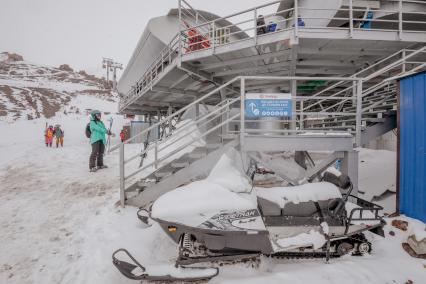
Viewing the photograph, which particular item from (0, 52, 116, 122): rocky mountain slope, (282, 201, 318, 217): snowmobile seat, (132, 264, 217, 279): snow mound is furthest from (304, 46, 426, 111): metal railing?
(0, 52, 116, 122): rocky mountain slope

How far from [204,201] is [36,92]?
4088 cm

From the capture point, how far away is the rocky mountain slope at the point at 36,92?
84.8ft

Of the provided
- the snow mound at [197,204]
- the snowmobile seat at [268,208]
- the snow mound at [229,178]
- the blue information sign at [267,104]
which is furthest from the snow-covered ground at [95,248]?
the blue information sign at [267,104]

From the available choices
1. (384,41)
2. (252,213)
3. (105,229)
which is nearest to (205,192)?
(252,213)

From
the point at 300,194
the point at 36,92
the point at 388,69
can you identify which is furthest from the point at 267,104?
the point at 36,92

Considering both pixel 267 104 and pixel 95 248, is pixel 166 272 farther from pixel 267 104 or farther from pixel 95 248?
pixel 267 104

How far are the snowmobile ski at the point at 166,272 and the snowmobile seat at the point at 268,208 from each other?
1004 mm

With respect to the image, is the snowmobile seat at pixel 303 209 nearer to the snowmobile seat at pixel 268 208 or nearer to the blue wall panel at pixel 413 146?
the snowmobile seat at pixel 268 208

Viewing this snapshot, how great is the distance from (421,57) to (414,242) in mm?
6736

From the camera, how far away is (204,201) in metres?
2.59

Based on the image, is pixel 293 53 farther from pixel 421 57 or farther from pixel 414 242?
pixel 414 242

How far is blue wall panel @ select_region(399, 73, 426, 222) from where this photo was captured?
139 inches

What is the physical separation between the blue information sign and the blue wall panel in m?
1.99

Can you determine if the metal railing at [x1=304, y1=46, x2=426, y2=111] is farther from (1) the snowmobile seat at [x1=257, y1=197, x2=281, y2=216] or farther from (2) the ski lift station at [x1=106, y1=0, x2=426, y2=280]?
(1) the snowmobile seat at [x1=257, y1=197, x2=281, y2=216]
